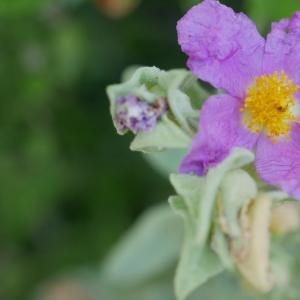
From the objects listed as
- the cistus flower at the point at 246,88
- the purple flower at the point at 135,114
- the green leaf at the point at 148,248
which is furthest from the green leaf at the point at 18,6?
the purple flower at the point at 135,114

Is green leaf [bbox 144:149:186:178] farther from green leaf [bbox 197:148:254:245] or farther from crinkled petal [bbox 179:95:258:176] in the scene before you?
green leaf [bbox 197:148:254:245]

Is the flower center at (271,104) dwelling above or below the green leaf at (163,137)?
below

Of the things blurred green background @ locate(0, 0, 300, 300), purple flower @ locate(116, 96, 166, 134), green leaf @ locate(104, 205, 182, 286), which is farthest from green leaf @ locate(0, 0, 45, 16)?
purple flower @ locate(116, 96, 166, 134)

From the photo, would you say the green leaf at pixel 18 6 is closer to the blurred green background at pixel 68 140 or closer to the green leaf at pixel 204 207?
the blurred green background at pixel 68 140

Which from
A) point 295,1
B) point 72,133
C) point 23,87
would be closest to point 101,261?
point 72,133

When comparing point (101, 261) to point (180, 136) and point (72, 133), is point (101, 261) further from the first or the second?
point (180, 136)

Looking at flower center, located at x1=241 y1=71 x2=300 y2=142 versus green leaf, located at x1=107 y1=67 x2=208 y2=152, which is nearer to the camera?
green leaf, located at x1=107 y1=67 x2=208 y2=152
